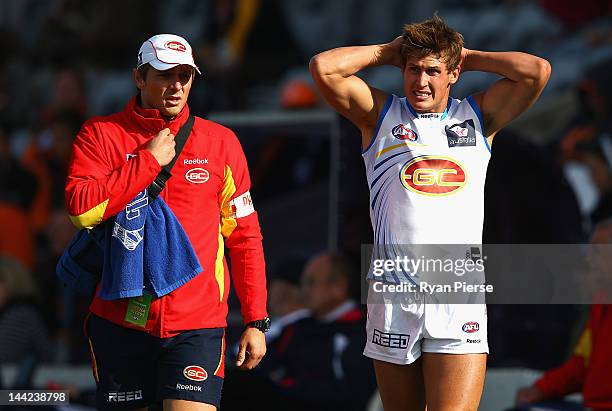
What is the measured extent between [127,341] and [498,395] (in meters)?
3.19

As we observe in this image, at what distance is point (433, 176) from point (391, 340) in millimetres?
708

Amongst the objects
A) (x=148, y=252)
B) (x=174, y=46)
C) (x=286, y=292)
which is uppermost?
(x=174, y=46)

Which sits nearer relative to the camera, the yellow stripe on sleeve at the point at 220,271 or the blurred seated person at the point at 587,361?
the yellow stripe on sleeve at the point at 220,271

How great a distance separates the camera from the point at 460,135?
19.2ft

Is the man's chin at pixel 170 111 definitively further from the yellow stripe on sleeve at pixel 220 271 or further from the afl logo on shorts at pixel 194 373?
the afl logo on shorts at pixel 194 373

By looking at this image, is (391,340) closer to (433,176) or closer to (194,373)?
(433,176)

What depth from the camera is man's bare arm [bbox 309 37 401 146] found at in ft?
19.4

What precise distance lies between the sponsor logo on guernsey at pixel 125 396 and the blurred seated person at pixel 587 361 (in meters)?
2.79

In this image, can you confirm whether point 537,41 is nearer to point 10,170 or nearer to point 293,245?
point 293,245

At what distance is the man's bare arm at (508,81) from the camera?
591 cm

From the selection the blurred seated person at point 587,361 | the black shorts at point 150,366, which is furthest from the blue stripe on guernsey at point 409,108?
the blurred seated person at point 587,361

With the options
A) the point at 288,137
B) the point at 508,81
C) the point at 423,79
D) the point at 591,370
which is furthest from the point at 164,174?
the point at 288,137

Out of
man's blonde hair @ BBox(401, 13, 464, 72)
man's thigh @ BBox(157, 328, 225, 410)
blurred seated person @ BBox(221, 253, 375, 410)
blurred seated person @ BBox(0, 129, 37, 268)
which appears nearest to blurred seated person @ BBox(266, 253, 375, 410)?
blurred seated person @ BBox(221, 253, 375, 410)

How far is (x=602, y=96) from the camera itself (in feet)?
35.6
